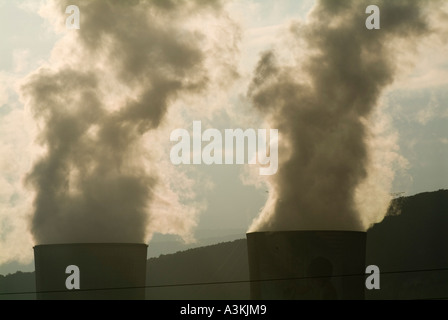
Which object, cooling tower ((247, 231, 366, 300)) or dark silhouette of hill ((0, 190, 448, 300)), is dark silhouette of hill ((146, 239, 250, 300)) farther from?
cooling tower ((247, 231, 366, 300))

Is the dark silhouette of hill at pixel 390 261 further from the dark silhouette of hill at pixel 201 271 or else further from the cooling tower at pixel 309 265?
the cooling tower at pixel 309 265

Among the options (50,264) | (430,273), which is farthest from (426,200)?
(50,264)

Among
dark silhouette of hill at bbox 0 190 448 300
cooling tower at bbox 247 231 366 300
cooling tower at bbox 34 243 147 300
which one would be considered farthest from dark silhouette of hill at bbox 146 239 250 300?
cooling tower at bbox 247 231 366 300

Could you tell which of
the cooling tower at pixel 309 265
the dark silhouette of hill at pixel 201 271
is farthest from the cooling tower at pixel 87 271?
the dark silhouette of hill at pixel 201 271

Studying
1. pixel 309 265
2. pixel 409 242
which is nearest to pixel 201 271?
pixel 409 242

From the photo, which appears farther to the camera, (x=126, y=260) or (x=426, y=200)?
(x=426, y=200)
